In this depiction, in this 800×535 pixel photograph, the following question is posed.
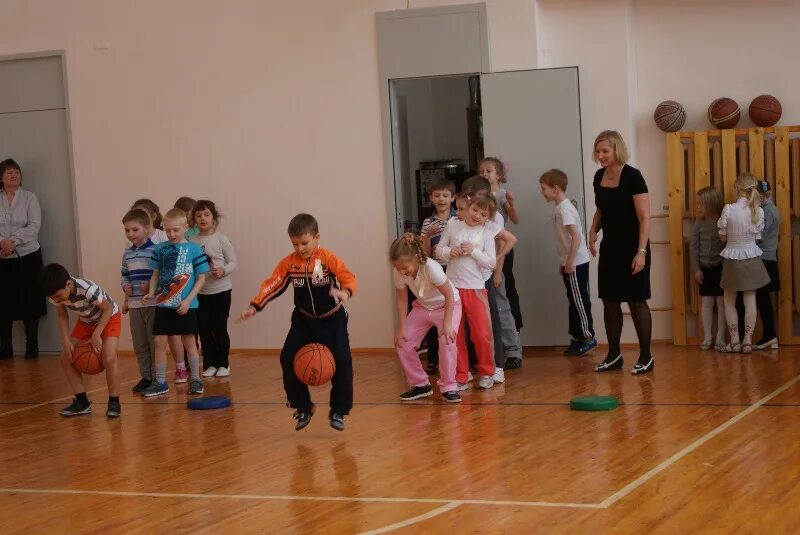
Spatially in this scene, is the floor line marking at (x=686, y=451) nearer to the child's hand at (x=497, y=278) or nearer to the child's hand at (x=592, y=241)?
the child's hand at (x=592, y=241)

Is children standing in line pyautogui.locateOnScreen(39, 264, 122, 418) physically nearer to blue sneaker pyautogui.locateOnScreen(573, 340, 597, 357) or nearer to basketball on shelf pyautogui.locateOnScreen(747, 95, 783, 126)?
blue sneaker pyautogui.locateOnScreen(573, 340, 597, 357)

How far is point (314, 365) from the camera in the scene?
6.91 meters

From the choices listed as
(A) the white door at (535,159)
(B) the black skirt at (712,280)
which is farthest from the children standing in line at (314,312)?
(B) the black skirt at (712,280)

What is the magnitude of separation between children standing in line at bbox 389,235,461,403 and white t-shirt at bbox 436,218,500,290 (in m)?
0.24

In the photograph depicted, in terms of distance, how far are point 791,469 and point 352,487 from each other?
2146 millimetres

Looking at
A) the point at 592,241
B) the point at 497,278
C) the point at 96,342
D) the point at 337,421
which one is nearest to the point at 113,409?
the point at 96,342

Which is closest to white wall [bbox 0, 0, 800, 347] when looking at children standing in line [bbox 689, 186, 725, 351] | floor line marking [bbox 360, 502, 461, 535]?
children standing in line [bbox 689, 186, 725, 351]

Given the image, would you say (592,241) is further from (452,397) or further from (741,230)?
(452,397)

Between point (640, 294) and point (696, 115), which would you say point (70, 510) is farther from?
point (696, 115)

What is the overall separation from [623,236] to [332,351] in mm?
2643

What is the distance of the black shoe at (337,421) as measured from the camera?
7.08m

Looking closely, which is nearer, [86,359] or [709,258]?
[86,359]

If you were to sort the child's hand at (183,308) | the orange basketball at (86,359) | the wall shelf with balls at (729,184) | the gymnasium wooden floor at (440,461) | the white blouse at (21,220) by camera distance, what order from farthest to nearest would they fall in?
the white blouse at (21,220) < the wall shelf with balls at (729,184) < the child's hand at (183,308) < the orange basketball at (86,359) < the gymnasium wooden floor at (440,461)

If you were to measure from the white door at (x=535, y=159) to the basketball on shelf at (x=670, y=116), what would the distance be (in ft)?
2.30
